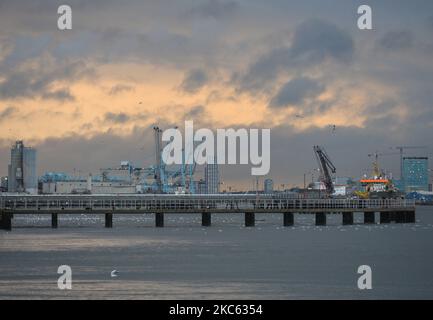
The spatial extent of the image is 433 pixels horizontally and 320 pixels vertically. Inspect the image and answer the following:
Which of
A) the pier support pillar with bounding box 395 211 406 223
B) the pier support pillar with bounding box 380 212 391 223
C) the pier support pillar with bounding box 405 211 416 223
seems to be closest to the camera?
the pier support pillar with bounding box 405 211 416 223

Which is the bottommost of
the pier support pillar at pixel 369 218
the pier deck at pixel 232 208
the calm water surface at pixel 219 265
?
the calm water surface at pixel 219 265

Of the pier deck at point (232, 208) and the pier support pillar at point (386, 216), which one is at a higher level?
the pier deck at point (232, 208)

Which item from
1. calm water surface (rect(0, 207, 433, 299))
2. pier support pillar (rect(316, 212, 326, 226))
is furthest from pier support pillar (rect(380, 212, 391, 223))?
calm water surface (rect(0, 207, 433, 299))

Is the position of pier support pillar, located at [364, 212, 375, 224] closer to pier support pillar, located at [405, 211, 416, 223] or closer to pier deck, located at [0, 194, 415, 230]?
pier deck, located at [0, 194, 415, 230]

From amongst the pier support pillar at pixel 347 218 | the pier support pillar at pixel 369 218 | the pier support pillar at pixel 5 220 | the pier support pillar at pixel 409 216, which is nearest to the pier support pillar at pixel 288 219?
the pier support pillar at pixel 347 218

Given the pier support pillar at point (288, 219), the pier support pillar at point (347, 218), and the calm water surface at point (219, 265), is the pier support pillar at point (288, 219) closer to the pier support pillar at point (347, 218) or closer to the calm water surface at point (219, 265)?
the pier support pillar at point (347, 218)

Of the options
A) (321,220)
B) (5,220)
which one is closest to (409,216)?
(321,220)

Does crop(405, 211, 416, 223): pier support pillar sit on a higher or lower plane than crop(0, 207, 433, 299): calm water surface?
higher

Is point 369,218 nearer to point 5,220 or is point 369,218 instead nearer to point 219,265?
point 5,220

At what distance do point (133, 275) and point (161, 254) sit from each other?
1690cm

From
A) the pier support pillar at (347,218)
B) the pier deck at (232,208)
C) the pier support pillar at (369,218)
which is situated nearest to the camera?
the pier deck at (232,208)
